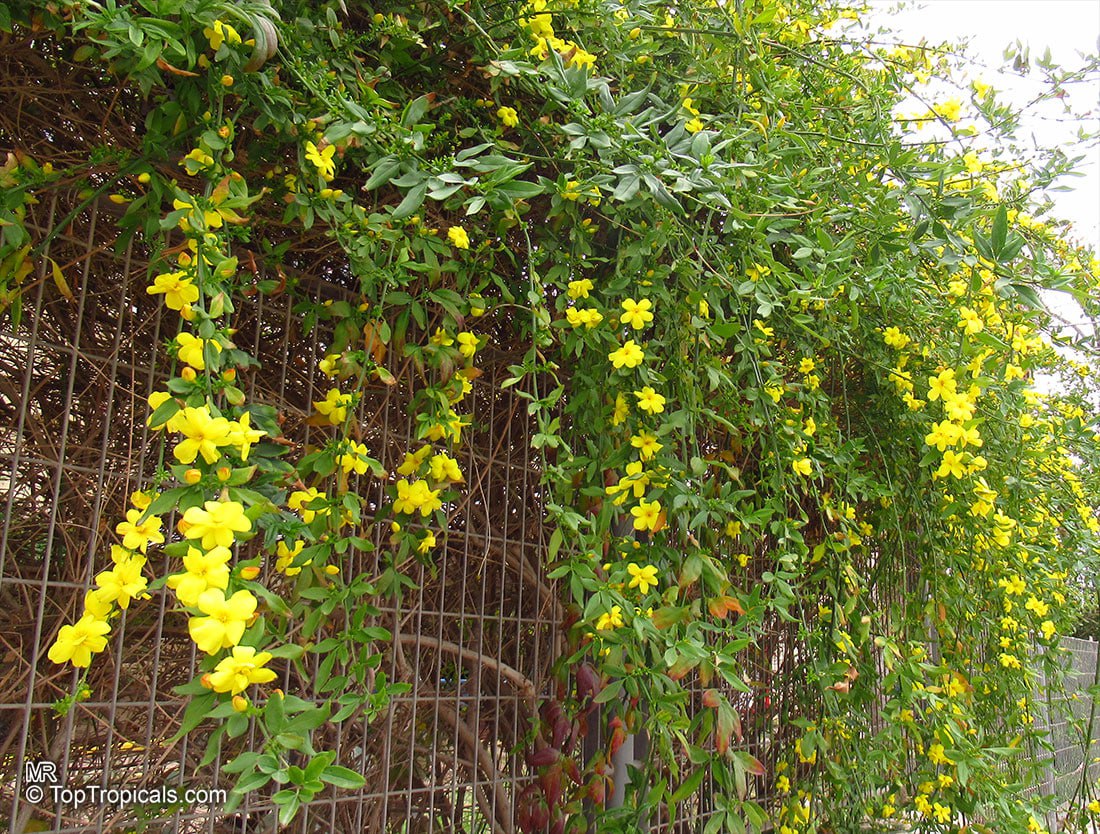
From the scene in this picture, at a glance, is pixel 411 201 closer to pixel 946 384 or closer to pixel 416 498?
pixel 416 498

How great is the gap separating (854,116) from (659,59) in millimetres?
446

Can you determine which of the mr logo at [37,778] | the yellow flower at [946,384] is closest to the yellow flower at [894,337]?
the yellow flower at [946,384]

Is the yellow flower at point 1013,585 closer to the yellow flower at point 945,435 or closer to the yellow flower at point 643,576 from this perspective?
the yellow flower at point 945,435

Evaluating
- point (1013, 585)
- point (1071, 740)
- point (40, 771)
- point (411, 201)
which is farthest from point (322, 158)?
point (1071, 740)

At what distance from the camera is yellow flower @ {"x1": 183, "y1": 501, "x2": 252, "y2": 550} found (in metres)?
0.76

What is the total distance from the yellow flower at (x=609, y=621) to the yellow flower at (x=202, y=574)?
607mm

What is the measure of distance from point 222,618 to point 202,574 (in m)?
0.05

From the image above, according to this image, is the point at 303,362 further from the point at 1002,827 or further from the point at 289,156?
the point at 1002,827

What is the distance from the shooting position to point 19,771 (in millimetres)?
988

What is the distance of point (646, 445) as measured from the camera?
4.25 feet

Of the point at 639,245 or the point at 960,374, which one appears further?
the point at 960,374

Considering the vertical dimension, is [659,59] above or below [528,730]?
above

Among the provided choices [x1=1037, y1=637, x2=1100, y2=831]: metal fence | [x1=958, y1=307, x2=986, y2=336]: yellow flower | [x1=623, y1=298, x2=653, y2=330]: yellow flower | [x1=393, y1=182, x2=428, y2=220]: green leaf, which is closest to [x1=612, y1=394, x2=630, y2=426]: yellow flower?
[x1=623, y1=298, x2=653, y2=330]: yellow flower

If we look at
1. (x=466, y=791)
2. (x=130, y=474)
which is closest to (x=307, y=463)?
(x=130, y=474)
